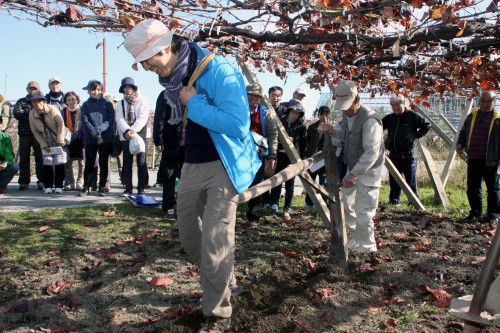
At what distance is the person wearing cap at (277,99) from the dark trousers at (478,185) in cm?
299

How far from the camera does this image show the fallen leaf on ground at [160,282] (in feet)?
15.1

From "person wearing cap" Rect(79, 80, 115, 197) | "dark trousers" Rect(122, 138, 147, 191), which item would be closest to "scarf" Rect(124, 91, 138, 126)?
"dark trousers" Rect(122, 138, 147, 191)

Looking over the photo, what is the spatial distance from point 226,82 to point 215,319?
1611 millimetres

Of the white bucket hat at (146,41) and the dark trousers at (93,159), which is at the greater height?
the white bucket hat at (146,41)

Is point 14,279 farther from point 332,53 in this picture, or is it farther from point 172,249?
point 332,53

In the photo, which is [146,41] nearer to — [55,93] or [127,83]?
[127,83]

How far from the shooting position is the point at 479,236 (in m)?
6.72

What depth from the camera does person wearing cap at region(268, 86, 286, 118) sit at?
313 inches

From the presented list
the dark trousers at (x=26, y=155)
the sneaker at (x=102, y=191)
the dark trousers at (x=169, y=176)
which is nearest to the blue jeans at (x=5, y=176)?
the dark trousers at (x=26, y=155)

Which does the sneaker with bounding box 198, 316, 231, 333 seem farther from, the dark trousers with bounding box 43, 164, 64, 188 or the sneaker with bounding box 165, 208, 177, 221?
the dark trousers with bounding box 43, 164, 64, 188

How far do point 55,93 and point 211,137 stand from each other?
7107 mm

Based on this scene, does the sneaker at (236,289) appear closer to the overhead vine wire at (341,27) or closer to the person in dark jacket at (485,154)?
the overhead vine wire at (341,27)

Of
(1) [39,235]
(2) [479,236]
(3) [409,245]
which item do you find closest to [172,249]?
(1) [39,235]

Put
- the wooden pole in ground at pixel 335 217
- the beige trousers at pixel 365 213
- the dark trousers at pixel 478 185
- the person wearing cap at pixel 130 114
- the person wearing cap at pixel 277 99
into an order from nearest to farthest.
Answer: the wooden pole in ground at pixel 335 217
the beige trousers at pixel 365 213
the dark trousers at pixel 478 185
the person wearing cap at pixel 277 99
the person wearing cap at pixel 130 114
